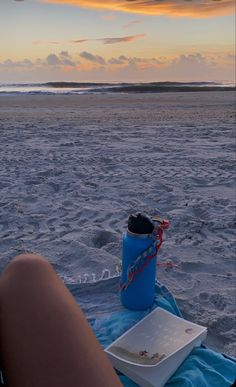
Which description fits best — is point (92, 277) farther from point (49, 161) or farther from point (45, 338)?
point (49, 161)

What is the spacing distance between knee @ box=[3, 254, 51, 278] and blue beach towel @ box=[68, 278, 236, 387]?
979 mm

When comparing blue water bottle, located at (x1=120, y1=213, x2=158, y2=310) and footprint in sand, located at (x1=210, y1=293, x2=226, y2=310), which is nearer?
blue water bottle, located at (x1=120, y1=213, x2=158, y2=310)

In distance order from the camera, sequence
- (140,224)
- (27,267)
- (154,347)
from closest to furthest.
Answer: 1. (27,267)
2. (154,347)
3. (140,224)

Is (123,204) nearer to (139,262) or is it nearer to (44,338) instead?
(139,262)

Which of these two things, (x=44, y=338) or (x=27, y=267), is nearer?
(x=44, y=338)

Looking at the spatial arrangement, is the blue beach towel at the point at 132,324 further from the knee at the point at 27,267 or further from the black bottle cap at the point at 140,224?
the knee at the point at 27,267

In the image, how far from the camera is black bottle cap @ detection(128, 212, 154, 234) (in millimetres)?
2803

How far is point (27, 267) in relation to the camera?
172cm

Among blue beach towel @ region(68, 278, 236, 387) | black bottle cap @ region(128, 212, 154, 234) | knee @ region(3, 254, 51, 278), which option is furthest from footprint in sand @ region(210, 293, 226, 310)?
knee @ region(3, 254, 51, 278)

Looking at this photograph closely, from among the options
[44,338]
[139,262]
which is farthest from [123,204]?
[44,338]

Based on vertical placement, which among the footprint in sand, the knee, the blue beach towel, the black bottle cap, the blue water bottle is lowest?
the footprint in sand

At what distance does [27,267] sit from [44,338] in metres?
0.37

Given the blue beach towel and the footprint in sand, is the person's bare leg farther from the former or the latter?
the footprint in sand

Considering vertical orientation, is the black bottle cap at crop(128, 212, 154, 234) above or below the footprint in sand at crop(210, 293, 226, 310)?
above
